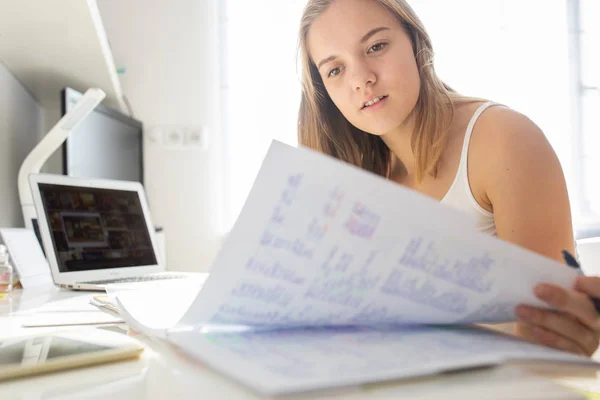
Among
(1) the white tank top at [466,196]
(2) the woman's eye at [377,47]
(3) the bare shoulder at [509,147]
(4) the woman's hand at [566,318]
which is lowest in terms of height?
(4) the woman's hand at [566,318]

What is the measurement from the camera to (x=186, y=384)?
35 cm

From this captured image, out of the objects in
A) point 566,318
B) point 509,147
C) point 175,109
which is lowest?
point 566,318

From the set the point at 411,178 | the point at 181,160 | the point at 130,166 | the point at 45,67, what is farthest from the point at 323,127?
the point at 181,160

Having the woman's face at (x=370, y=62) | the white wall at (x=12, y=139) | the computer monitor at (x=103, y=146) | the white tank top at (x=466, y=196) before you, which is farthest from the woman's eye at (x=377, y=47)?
the white wall at (x=12, y=139)

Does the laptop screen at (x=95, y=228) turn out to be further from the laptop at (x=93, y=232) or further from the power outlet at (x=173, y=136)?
the power outlet at (x=173, y=136)

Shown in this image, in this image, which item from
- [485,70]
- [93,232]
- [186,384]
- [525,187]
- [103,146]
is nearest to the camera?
[186,384]

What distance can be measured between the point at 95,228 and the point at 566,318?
41.7 inches

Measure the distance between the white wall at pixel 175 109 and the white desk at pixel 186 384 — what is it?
2.39 metres

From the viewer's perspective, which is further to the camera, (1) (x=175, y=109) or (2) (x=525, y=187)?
(1) (x=175, y=109)

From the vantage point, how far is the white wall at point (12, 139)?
151cm

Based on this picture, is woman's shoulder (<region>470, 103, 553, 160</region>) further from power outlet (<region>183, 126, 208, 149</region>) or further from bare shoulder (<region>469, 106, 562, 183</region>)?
power outlet (<region>183, 126, 208, 149</region>)

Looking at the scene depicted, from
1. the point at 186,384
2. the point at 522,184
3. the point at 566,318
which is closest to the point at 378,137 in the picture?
the point at 522,184

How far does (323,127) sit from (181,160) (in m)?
1.66

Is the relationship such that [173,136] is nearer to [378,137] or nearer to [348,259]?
[378,137]
